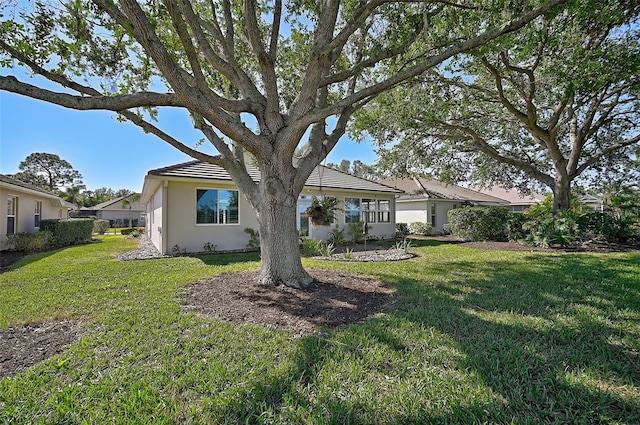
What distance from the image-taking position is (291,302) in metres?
4.75

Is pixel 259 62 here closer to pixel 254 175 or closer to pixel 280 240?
pixel 280 240

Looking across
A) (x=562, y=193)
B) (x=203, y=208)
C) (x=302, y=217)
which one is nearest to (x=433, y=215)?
(x=562, y=193)

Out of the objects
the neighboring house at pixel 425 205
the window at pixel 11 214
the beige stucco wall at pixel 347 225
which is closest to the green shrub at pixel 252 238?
the beige stucco wall at pixel 347 225

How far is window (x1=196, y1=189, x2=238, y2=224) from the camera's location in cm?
1133

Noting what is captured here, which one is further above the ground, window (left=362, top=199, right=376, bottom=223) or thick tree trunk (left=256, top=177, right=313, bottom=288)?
window (left=362, top=199, right=376, bottom=223)

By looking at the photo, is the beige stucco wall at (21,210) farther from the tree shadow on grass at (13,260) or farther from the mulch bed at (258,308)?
the mulch bed at (258,308)

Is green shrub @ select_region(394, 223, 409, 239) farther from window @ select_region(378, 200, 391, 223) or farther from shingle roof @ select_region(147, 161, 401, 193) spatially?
shingle roof @ select_region(147, 161, 401, 193)

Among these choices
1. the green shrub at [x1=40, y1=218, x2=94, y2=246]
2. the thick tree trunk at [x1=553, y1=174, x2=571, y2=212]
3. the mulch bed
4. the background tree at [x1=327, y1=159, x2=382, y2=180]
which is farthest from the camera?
the background tree at [x1=327, y1=159, x2=382, y2=180]

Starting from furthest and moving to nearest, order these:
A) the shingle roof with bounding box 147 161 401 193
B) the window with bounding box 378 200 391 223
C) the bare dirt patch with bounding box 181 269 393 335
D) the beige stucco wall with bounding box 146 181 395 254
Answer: the window with bounding box 378 200 391 223 < the beige stucco wall with bounding box 146 181 395 254 < the shingle roof with bounding box 147 161 401 193 < the bare dirt patch with bounding box 181 269 393 335

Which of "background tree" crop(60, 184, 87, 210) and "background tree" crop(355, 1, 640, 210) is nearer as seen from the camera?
"background tree" crop(355, 1, 640, 210)

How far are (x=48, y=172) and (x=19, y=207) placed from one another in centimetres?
5480

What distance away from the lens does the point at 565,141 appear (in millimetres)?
16047

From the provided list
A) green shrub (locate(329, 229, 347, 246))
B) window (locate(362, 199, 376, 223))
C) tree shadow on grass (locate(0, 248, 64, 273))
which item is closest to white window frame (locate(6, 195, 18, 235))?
tree shadow on grass (locate(0, 248, 64, 273))

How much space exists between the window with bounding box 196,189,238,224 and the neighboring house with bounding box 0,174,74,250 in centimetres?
719
